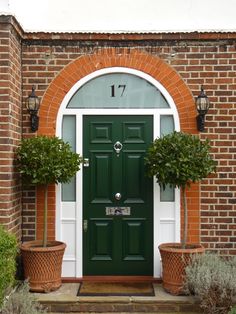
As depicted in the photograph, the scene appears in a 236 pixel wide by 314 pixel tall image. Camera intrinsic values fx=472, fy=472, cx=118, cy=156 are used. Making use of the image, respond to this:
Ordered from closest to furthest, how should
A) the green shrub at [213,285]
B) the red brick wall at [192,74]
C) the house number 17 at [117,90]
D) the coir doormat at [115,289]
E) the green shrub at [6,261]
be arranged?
the green shrub at [6,261]
the green shrub at [213,285]
the coir doormat at [115,289]
the red brick wall at [192,74]
the house number 17 at [117,90]

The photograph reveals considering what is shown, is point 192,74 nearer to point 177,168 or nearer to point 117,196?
point 177,168

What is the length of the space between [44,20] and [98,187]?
95.4 inches

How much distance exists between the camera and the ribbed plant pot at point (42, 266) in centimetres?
584

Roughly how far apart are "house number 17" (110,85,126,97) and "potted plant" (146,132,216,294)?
101cm

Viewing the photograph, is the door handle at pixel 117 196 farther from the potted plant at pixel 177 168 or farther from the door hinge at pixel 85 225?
the potted plant at pixel 177 168

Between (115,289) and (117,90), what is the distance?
2.70 meters

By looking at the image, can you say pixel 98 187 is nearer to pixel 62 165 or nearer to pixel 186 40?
pixel 62 165

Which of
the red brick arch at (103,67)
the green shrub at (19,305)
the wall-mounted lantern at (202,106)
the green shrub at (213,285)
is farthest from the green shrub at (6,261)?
the wall-mounted lantern at (202,106)

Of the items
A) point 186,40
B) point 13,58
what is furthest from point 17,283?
point 186,40

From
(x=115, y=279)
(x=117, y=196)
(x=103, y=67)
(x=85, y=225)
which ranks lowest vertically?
(x=115, y=279)

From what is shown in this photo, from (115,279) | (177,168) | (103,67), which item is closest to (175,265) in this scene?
(115,279)

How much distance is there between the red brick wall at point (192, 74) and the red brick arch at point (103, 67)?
0.01 meters

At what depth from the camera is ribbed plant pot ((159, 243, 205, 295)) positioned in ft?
19.0

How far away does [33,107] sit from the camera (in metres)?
6.30
